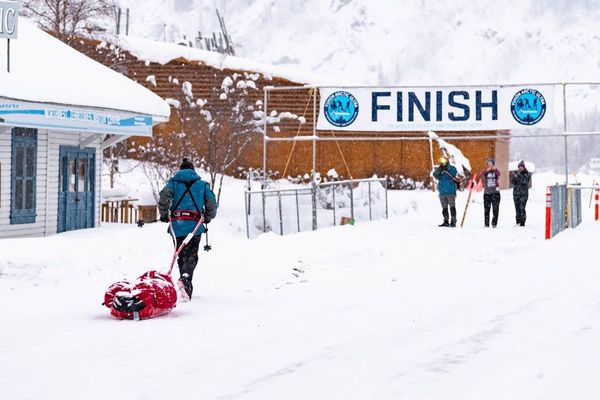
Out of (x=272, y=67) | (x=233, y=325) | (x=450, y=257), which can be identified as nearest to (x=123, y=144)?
(x=272, y=67)

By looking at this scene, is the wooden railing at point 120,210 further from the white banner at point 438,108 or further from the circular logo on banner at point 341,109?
the circular logo on banner at point 341,109

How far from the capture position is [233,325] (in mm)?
9492

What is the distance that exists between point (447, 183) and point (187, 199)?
1305 cm

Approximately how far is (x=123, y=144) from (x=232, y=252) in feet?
89.0

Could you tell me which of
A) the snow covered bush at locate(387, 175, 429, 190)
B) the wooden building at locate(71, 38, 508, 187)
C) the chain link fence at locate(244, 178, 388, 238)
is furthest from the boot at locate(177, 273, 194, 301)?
the snow covered bush at locate(387, 175, 429, 190)

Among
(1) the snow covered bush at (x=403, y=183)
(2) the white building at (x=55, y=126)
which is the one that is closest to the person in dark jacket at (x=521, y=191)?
(2) the white building at (x=55, y=126)

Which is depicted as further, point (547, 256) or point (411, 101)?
point (411, 101)

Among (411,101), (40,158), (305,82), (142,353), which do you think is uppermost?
(305,82)

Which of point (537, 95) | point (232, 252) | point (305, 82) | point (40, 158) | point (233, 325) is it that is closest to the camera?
point (233, 325)

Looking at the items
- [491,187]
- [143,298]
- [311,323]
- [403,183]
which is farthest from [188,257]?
[403,183]

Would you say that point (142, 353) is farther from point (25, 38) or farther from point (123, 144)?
point (123, 144)

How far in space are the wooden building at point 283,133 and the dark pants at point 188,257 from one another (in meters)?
32.8

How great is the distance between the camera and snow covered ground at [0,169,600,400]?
6.62 m

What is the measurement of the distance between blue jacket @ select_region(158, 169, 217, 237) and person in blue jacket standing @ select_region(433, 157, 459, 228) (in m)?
12.5
